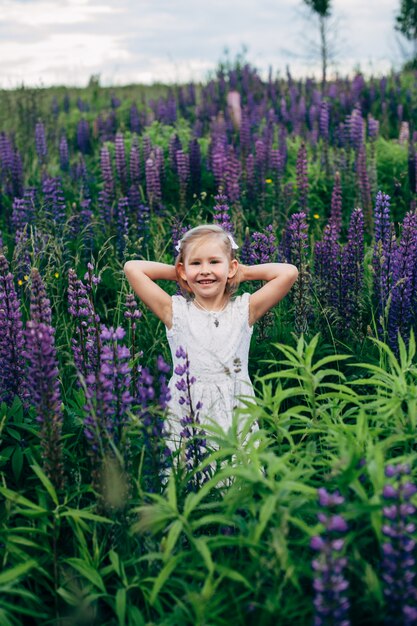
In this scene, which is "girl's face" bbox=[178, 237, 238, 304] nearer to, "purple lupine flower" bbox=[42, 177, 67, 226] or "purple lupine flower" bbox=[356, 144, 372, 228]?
"purple lupine flower" bbox=[42, 177, 67, 226]

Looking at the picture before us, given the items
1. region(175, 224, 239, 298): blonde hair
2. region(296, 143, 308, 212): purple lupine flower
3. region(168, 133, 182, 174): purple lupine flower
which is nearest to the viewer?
region(175, 224, 239, 298): blonde hair

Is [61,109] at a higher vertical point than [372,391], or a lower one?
higher

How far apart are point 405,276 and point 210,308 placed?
128cm

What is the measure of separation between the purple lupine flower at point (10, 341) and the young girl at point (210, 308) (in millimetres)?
604

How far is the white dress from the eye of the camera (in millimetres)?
3445

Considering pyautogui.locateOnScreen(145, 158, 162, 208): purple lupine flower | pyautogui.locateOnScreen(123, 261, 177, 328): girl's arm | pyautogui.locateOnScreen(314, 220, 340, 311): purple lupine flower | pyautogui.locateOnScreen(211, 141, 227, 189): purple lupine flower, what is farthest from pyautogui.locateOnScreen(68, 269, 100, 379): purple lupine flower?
pyautogui.locateOnScreen(211, 141, 227, 189): purple lupine flower

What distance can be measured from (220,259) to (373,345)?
1299 mm

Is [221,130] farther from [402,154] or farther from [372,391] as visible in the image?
[372,391]

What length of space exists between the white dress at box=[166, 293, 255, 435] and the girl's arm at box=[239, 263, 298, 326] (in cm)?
5

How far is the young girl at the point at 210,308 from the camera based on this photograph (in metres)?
3.42

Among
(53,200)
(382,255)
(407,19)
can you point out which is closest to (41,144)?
(53,200)

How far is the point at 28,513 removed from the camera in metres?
2.48

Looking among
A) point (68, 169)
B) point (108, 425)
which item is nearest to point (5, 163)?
point (68, 169)

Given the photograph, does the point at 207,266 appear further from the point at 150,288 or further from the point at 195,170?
the point at 195,170
